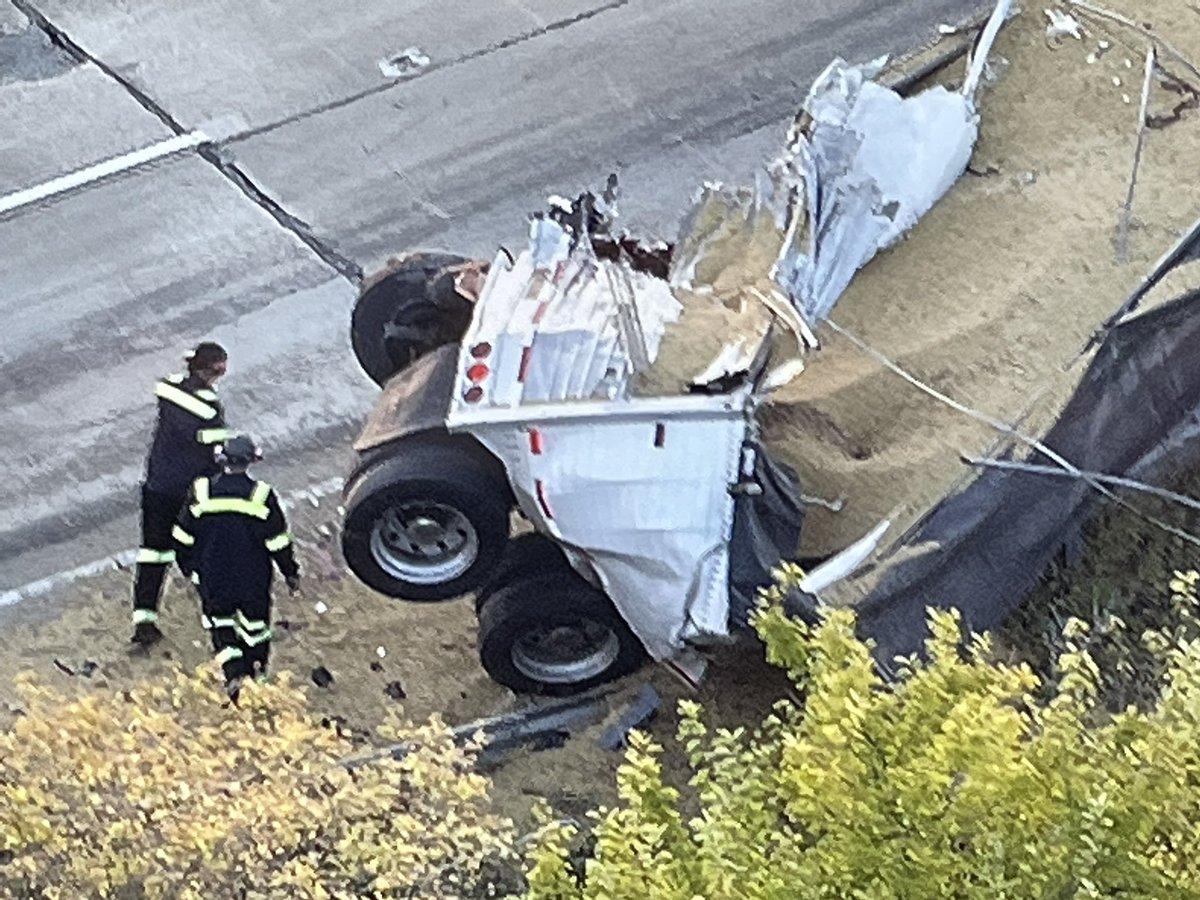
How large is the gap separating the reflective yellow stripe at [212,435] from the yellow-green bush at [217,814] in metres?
1.73

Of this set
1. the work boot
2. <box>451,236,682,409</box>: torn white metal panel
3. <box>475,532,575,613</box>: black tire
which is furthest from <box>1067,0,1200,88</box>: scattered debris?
the work boot

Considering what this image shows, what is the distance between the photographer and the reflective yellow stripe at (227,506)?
7.71 metres

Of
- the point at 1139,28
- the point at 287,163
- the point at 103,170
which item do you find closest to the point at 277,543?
the point at 287,163

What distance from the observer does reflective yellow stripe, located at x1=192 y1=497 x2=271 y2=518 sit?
25.3ft

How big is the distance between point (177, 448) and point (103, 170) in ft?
13.2

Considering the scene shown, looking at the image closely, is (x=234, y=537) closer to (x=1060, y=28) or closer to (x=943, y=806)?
(x=943, y=806)

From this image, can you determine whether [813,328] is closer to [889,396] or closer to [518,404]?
[889,396]

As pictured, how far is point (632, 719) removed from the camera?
320 inches

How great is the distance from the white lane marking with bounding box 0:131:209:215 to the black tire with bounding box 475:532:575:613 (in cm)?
503

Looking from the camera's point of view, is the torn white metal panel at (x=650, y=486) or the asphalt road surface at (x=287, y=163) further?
the asphalt road surface at (x=287, y=163)

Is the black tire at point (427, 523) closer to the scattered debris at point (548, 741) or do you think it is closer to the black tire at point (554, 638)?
the black tire at point (554, 638)

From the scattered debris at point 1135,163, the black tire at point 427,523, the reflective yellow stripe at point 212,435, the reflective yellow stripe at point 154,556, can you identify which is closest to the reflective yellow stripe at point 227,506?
the black tire at point 427,523

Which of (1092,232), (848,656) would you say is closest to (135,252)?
(1092,232)

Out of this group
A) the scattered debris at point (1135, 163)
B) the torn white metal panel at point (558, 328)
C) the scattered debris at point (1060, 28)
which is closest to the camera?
the torn white metal panel at point (558, 328)
